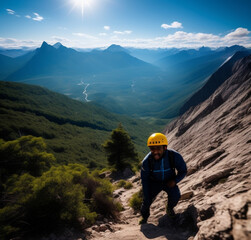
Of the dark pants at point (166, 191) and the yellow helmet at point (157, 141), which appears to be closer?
the yellow helmet at point (157, 141)

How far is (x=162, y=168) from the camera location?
7090mm

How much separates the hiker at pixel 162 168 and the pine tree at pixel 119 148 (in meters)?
22.0

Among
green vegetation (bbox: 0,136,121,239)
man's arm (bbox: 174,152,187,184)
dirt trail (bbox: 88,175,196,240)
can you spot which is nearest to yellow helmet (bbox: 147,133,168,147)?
man's arm (bbox: 174,152,187,184)

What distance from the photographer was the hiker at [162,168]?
695 cm

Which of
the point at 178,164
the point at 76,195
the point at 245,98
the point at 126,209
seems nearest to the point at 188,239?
the point at 178,164

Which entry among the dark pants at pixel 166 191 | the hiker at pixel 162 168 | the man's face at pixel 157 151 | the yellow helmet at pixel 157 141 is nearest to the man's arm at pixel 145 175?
the hiker at pixel 162 168

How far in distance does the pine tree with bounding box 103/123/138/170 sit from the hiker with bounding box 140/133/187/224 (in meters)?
22.0

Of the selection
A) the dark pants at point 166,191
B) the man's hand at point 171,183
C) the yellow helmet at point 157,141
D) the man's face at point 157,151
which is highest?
the yellow helmet at point 157,141

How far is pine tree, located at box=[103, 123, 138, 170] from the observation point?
1166 inches

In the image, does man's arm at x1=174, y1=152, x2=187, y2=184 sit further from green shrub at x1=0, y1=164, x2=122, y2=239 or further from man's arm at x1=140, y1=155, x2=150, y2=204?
green shrub at x1=0, y1=164, x2=122, y2=239

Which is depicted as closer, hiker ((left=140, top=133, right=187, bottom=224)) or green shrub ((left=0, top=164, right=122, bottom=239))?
green shrub ((left=0, top=164, right=122, bottom=239))

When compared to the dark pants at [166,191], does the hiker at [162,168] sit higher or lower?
higher

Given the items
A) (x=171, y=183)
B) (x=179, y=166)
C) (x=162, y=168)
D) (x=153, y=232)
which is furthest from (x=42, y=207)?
(x=179, y=166)

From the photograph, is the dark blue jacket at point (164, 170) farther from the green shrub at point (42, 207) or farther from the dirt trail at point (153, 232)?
the green shrub at point (42, 207)
